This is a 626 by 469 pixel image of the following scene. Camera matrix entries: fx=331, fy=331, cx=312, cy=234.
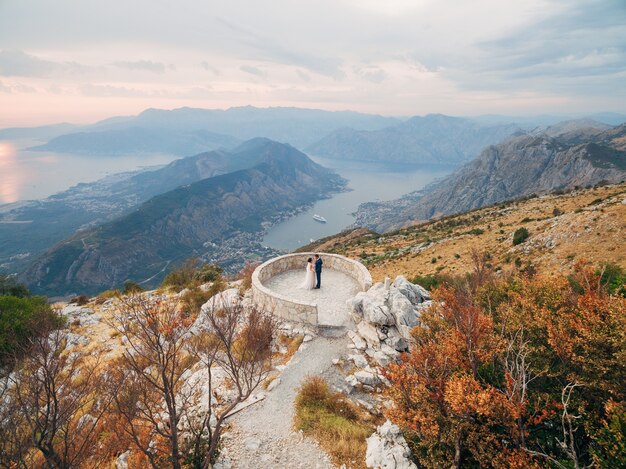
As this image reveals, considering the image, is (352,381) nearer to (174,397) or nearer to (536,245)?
(174,397)

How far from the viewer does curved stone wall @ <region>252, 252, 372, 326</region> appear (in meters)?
15.1

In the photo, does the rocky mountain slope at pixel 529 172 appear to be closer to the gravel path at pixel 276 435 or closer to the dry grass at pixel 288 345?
the dry grass at pixel 288 345

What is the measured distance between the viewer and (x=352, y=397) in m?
11.3

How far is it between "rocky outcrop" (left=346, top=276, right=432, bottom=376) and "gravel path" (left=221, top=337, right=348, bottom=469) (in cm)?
138

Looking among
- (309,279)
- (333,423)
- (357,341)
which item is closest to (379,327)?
(357,341)

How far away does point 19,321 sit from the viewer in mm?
17781

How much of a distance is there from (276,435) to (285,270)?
12501 mm

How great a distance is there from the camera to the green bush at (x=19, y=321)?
53.6 feet

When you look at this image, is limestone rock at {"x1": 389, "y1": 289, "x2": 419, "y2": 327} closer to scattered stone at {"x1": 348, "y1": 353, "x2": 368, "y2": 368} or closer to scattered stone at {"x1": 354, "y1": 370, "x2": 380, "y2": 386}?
scattered stone at {"x1": 348, "y1": 353, "x2": 368, "y2": 368}

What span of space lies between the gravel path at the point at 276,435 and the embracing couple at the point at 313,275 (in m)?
6.22

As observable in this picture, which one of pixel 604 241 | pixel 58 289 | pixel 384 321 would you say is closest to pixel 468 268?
pixel 604 241

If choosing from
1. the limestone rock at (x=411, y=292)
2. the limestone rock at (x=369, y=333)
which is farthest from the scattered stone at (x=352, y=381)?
the limestone rock at (x=411, y=292)

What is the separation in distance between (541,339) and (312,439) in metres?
7.08

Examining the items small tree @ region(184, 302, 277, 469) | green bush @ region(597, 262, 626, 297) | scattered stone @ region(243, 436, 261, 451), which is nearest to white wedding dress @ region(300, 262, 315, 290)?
small tree @ region(184, 302, 277, 469)
